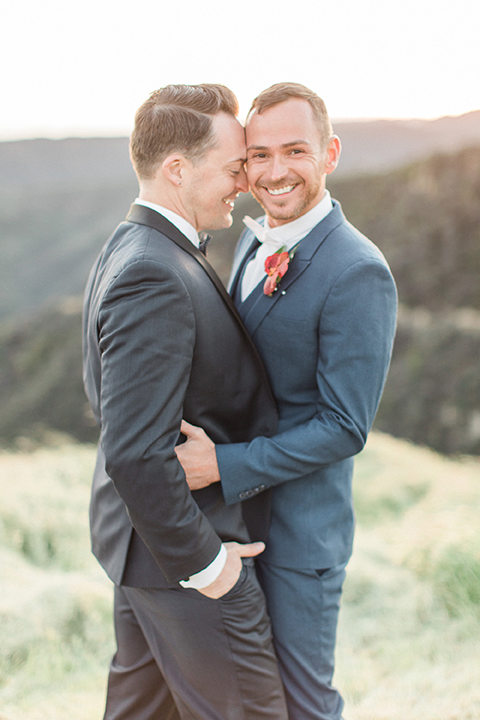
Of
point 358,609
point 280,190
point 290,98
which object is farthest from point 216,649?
point 358,609

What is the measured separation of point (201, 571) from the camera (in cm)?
171

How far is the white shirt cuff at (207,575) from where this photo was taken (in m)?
1.72

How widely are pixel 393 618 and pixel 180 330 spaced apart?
10.5 feet

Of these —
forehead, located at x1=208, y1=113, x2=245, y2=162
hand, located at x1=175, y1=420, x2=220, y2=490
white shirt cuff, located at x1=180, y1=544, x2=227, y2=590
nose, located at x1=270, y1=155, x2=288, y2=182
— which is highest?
forehead, located at x1=208, y1=113, x2=245, y2=162

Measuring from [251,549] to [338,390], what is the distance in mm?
630

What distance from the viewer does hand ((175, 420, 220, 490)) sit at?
1.77 metres

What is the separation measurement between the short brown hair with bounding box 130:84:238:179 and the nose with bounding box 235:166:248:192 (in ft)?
0.69

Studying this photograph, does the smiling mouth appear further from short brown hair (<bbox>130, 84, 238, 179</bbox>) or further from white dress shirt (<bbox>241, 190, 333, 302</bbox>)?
short brown hair (<bbox>130, 84, 238, 179</bbox>)

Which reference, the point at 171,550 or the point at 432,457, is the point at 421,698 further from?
the point at 432,457

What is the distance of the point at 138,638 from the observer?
2.13 meters

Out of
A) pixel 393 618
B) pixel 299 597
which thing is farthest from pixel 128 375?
pixel 393 618

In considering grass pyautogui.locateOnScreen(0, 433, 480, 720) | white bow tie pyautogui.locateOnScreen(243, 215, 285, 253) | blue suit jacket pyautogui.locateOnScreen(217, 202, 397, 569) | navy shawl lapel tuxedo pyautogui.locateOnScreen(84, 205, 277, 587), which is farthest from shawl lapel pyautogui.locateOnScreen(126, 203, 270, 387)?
grass pyautogui.locateOnScreen(0, 433, 480, 720)

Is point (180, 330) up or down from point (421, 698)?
up

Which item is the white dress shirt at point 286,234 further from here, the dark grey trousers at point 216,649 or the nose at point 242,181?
the dark grey trousers at point 216,649
